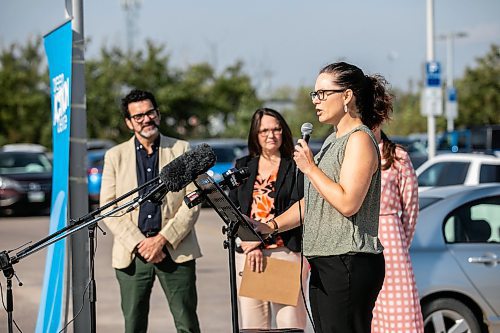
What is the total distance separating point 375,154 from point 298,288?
1.58 metres

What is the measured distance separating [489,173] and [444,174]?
2.73 ft

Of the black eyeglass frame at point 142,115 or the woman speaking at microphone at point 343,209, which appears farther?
the black eyeglass frame at point 142,115

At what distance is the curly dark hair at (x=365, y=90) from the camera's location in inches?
171

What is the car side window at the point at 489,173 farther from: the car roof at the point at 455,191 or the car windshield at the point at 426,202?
the car windshield at the point at 426,202

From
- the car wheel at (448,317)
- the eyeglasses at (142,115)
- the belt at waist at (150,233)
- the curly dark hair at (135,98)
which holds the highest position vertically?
the curly dark hair at (135,98)

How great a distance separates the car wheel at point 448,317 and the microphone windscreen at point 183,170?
10.6 feet

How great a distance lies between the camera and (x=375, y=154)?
13.9 ft

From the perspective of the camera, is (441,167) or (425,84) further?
(425,84)

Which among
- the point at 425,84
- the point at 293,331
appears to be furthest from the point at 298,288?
the point at 425,84

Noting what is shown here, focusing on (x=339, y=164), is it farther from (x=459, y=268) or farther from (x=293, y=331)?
(x=459, y=268)

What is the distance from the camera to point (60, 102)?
6.07 m

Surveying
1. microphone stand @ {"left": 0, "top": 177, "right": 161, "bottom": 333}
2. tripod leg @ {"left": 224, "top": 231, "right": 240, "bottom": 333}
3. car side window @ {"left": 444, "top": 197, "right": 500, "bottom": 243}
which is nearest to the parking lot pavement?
car side window @ {"left": 444, "top": 197, "right": 500, "bottom": 243}

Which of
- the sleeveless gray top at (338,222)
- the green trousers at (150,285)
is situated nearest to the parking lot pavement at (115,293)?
the green trousers at (150,285)

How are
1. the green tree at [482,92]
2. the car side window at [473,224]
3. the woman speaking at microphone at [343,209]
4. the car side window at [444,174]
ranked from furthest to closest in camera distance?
the green tree at [482,92] < the car side window at [444,174] < the car side window at [473,224] < the woman speaking at microphone at [343,209]
